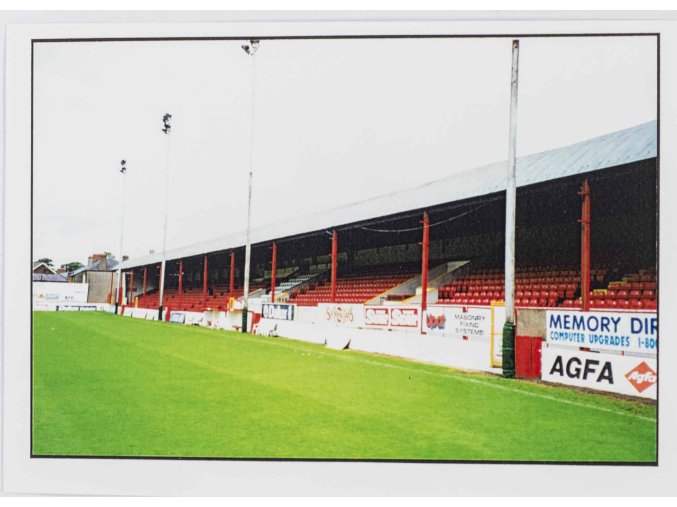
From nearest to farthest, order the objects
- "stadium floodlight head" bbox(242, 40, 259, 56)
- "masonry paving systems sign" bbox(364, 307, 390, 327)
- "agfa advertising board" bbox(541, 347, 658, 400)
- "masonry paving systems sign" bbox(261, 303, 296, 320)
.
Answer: "agfa advertising board" bbox(541, 347, 658, 400) < "stadium floodlight head" bbox(242, 40, 259, 56) < "masonry paving systems sign" bbox(364, 307, 390, 327) < "masonry paving systems sign" bbox(261, 303, 296, 320)

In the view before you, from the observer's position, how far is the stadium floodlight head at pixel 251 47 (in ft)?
25.6

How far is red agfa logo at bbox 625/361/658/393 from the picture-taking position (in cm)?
738

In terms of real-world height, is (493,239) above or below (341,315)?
above

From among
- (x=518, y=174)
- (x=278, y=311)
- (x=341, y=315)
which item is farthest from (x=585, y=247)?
(x=278, y=311)

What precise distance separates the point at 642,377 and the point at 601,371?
28.0 inches

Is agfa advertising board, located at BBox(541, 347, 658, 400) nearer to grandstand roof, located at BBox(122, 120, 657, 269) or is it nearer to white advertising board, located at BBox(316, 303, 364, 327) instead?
grandstand roof, located at BBox(122, 120, 657, 269)

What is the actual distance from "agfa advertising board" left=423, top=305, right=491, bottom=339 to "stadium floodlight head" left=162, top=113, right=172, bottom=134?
631cm

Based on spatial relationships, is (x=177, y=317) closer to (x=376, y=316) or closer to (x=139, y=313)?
(x=139, y=313)

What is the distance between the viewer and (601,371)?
8227 mm

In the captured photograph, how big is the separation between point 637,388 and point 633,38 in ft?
13.8

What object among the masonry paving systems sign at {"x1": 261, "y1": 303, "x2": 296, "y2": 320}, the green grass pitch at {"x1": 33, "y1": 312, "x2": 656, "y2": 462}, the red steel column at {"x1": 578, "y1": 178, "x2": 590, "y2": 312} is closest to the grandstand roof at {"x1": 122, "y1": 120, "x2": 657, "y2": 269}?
the red steel column at {"x1": 578, "y1": 178, "x2": 590, "y2": 312}

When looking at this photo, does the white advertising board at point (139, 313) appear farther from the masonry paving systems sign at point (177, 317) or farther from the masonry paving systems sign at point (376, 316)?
the masonry paving systems sign at point (376, 316)

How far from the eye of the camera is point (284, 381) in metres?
9.34
